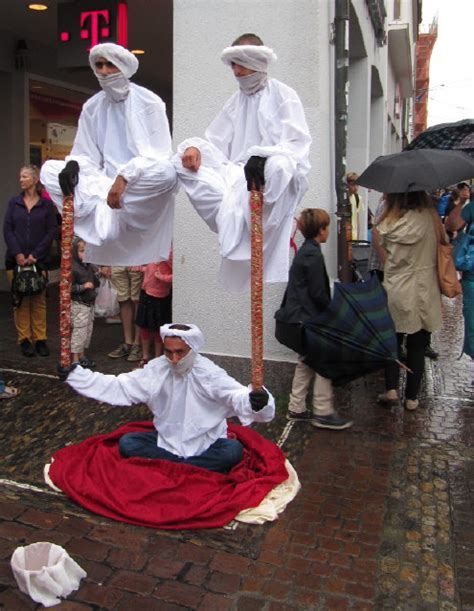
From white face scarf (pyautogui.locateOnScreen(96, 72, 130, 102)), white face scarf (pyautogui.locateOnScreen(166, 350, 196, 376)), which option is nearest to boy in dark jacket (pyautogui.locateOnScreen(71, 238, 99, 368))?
white face scarf (pyautogui.locateOnScreen(166, 350, 196, 376))

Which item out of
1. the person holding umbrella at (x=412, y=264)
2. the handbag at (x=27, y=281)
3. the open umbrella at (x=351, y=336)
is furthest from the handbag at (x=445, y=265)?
the handbag at (x=27, y=281)

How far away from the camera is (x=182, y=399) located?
13.5 ft

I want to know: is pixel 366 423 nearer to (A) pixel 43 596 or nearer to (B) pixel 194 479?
(B) pixel 194 479

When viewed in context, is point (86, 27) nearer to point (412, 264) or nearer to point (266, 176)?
point (412, 264)

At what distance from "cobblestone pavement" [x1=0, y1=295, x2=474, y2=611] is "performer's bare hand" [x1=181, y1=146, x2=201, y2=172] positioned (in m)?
2.03

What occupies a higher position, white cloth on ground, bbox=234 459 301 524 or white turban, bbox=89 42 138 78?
white turban, bbox=89 42 138 78

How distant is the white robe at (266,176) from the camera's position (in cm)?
341

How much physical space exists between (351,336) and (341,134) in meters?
2.88

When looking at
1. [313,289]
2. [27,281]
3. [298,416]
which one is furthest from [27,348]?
[313,289]

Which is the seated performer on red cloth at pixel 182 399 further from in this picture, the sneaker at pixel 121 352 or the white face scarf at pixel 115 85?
the sneaker at pixel 121 352

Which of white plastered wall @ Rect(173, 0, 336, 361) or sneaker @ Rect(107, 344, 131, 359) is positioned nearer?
white plastered wall @ Rect(173, 0, 336, 361)

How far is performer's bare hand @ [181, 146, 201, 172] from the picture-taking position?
3473 millimetres

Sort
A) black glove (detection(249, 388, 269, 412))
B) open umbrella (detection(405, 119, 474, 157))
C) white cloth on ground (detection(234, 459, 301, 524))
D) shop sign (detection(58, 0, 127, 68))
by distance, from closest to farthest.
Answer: black glove (detection(249, 388, 269, 412))
white cloth on ground (detection(234, 459, 301, 524))
shop sign (detection(58, 0, 127, 68))
open umbrella (detection(405, 119, 474, 157))

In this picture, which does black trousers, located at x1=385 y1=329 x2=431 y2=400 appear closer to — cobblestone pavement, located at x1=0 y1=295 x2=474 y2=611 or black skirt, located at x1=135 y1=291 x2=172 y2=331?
cobblestone pavement, located at x1=0 y1=295 x2=474 y2=611
